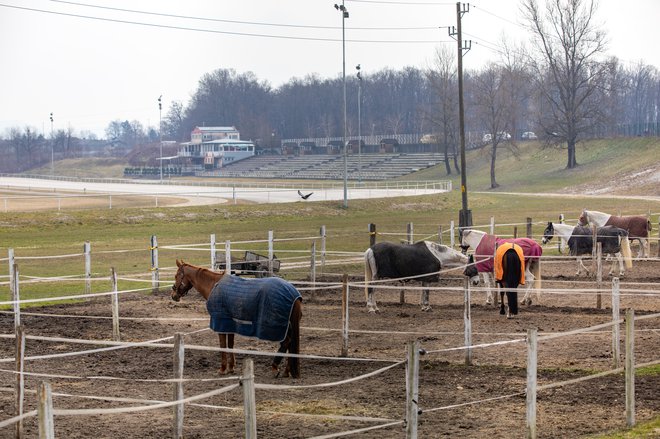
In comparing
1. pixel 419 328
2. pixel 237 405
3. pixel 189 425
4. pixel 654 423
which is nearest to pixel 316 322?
pixel 419 328

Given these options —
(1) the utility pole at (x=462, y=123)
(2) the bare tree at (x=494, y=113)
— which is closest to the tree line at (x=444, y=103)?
(2) the bare tree at (x=494, y=113)

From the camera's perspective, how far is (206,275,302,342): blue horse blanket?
42.5 ft

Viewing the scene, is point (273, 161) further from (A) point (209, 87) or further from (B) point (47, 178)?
(A) point (209, 87)

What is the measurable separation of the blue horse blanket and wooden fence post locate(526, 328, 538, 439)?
446 cm

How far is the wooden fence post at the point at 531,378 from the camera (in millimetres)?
9305

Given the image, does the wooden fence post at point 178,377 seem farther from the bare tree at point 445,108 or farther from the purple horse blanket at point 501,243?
the bare tree at point 445,108

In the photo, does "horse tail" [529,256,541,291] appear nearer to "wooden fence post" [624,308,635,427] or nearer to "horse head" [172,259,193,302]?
"horse head" [172,259,193,302]

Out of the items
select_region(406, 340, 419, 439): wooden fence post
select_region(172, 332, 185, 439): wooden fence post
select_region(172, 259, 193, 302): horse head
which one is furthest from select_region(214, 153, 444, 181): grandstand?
select_region(406, 340, 419, 439): wooden fence post

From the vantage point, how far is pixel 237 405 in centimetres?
1173

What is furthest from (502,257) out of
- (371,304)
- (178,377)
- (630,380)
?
(178,377)

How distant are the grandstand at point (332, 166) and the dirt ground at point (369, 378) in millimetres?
79050

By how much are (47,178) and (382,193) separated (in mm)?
54883

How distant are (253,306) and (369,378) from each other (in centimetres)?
193

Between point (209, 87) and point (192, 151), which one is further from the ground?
point (209, 87)
